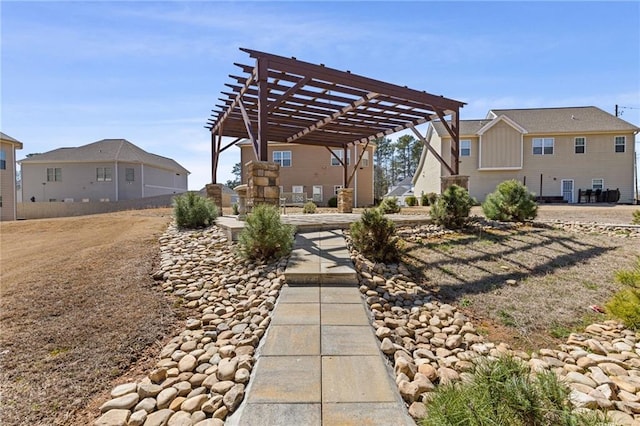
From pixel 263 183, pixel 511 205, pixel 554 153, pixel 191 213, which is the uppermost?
pixel 554 153

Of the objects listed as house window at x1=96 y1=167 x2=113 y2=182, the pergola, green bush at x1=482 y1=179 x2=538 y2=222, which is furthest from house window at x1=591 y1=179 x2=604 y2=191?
house window at x1=96 y1=167 x2=113 y2=182

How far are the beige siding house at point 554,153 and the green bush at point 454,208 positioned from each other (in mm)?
13713

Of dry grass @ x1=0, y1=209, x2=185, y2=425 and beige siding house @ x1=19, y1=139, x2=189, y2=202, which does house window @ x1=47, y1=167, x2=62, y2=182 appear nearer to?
beige siding house @ x1=19, y1=139, x2=189, y2=202

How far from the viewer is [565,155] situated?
2008 cm

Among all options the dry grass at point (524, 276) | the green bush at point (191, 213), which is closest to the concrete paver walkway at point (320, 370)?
the dry grass at point (524, 276)

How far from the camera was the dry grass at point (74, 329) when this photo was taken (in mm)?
2117

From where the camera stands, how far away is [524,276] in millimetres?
4785

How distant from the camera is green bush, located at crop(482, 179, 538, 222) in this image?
27.5ft

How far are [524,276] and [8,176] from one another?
82.3 ft

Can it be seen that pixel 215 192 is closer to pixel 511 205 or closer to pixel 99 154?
pixel 511 205

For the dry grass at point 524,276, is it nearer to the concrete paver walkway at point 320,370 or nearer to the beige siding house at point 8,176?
the concrete paver walkway at point 320,370

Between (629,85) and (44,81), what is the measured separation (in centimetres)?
1823

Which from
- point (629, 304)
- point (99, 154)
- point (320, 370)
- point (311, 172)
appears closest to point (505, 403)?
point (320, 370)

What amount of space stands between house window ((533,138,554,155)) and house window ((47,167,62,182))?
3385 cm
